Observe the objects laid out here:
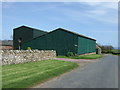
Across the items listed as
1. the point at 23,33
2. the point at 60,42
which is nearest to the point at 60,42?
the point at 60,42

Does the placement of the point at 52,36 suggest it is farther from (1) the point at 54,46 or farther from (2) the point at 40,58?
(2) the point at 40,58

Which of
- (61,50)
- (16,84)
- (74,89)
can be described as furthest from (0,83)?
(61,50)

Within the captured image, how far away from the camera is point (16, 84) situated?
9406 millimetres

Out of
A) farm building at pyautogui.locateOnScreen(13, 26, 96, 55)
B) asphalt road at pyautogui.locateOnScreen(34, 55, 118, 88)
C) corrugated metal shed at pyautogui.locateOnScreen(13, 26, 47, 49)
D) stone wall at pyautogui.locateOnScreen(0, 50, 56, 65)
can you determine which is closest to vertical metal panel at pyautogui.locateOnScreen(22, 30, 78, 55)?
farm building at pyautogui.locateOnScreen(13, 26, 96, 55)

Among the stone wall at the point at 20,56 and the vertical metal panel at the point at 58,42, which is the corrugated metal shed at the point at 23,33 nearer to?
the vertical metal panel at the point at 58,42

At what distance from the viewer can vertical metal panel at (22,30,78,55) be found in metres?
45.5

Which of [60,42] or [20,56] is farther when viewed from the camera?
[60,42]

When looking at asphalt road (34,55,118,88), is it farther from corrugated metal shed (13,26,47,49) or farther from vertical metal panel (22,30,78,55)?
corrugated metal shed (13,26,47,49)

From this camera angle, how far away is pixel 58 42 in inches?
1839

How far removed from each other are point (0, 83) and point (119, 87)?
5937mm

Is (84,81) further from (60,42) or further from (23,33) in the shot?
(23,33)

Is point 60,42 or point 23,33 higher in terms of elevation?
point 23,33

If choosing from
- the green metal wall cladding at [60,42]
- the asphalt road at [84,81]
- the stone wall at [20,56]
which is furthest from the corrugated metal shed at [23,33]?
the asphalt road at [84,81]

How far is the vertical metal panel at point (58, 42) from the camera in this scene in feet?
149
